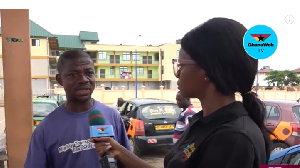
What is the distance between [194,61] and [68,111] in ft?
3.55

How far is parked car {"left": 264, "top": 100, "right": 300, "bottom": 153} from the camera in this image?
5789 mm

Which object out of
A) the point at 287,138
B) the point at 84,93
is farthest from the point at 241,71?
the point at 287,138

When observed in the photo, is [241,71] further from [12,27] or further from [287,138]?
[287,138]

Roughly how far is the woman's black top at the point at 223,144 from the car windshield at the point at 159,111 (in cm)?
593

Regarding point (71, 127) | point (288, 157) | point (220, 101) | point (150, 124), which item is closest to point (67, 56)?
point (71, 127)

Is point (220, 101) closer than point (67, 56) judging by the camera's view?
Yes

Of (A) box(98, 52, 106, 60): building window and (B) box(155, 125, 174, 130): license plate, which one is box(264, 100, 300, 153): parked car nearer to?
(B) box(155, 125, 174, 130): license plate

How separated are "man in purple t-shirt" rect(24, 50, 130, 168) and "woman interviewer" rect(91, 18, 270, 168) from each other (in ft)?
Result: 2.57

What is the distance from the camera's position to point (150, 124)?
6.84 m

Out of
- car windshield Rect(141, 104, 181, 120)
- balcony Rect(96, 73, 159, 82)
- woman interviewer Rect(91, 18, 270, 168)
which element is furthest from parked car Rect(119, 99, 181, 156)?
balcony Rect(96, 73, 159, 82)

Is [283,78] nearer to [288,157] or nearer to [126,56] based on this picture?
Answer: [126,56]

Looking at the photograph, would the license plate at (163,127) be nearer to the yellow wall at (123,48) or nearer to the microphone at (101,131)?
the microphone at (101,131)

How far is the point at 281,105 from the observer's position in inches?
244

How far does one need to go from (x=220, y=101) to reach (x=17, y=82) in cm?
298
